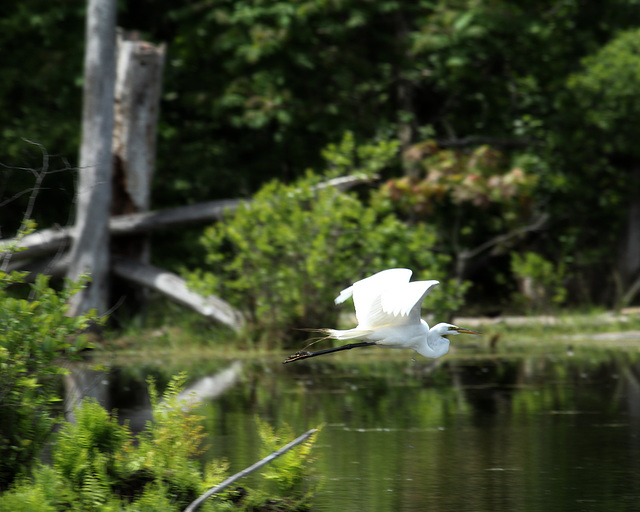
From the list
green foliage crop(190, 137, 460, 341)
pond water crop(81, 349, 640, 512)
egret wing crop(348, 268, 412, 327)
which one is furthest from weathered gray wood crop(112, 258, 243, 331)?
egret wing crop(348, 268, 412, 327)

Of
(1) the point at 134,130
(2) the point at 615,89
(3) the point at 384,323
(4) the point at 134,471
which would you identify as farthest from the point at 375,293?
(2) the point at 615,89

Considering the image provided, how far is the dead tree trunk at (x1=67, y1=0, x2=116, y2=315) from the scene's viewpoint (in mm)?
15836

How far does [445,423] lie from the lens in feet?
31.3

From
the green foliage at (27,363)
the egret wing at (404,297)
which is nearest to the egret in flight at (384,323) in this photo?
the egret wing at (404,297)

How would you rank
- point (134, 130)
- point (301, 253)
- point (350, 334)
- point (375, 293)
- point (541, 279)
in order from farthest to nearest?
point (541, 279), point (134, 130), point (301, 253), point (350, 334), point (375, 293)

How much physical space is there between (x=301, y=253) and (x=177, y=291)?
96.3 inches

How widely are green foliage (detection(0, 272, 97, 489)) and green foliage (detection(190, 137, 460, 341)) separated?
8.58 meters

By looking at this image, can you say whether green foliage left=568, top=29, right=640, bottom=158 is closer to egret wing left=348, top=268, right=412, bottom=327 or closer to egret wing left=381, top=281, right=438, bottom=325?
egret wing left=348, top=268, right=412, bottom=327

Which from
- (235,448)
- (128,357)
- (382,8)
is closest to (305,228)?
(128,357)

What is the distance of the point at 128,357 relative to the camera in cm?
1515

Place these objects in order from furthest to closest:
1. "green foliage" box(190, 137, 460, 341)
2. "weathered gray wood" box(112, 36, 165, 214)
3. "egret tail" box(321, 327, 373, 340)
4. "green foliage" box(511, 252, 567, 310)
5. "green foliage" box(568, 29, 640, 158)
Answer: "green foliage" box(511, 252, 567, 310), "green foliage" box(568, 29, 640, 158), "weathered gray wood" box(112, 36, 165, 214), "green foliage" box(190, 137, 460, 341), "egret tail" box(321, 327, 373, 340)

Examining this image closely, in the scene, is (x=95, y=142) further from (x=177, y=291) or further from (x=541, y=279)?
(x=541, y=279)

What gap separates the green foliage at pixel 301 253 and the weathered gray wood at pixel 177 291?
1.32 feet

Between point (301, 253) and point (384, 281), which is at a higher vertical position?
point (301, 253)
